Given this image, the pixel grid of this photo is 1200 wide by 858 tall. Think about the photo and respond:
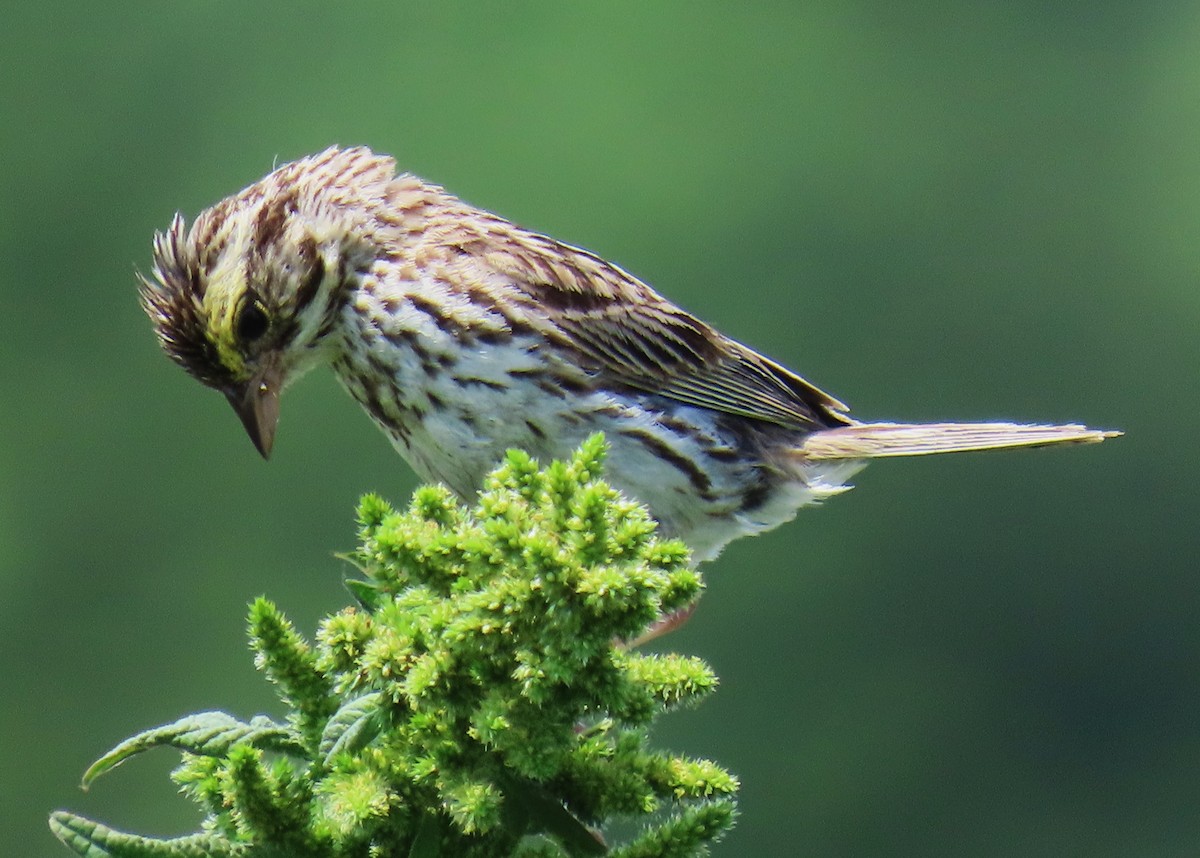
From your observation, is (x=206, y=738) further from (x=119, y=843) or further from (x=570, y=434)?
(x=570, y=434)

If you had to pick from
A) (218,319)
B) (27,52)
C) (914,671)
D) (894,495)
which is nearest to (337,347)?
(218,319)

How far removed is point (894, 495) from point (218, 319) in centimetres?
2576

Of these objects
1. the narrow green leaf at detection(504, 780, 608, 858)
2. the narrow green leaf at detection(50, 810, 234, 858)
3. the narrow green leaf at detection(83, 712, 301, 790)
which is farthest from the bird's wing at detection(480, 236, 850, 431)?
the narrow green leaf at detection(50, 810, 234, 858)

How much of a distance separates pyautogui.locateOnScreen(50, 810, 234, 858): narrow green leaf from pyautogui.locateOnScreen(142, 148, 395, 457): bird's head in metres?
2.29

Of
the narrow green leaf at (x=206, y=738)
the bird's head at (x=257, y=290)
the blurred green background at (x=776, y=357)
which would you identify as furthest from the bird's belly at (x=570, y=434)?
Answer: the blurred green background at (x=776, y=357)

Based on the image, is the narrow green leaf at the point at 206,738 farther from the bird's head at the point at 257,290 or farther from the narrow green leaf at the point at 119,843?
the bird's head at the point at 257,290

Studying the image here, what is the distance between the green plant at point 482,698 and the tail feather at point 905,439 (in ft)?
10.7

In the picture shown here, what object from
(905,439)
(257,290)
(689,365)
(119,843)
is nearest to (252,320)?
(257,290)

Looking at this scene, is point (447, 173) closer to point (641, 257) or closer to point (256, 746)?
point (641, 257)

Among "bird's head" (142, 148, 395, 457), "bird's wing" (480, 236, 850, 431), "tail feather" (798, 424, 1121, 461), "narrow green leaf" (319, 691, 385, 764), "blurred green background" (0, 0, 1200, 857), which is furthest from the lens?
"blurred green background" (0, 0, 1200, 857)

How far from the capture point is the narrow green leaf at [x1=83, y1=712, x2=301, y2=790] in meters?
3.31

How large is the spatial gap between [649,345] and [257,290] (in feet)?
4.36

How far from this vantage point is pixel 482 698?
317 cm

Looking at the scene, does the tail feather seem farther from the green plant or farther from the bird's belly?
the green plant
